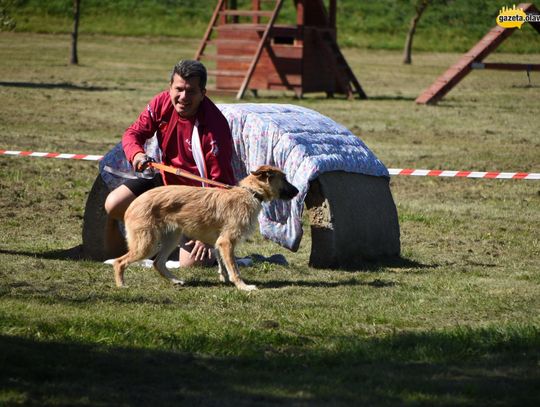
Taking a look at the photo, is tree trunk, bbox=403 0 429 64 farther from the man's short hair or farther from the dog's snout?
the dog's snout

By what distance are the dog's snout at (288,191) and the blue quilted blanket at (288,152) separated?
577mm

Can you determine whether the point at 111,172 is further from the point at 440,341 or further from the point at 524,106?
the point at 524,106

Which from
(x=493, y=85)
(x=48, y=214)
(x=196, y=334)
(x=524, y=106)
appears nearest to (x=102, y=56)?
(x=493, y=85)

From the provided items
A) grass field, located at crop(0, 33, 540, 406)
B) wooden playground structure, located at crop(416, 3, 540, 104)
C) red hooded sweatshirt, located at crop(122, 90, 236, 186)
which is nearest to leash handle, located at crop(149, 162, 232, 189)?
red hooded sweatshirt, located at crop(122, 90, 236, 186)

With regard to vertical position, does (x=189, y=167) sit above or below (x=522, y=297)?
above

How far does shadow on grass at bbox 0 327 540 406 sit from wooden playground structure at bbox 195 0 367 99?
23.2 metres

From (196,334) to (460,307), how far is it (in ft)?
7.24

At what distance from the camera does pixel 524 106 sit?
89.9 ft

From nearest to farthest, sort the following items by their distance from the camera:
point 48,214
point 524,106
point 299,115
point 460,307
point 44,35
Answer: point 460,307 → point 299,115 → point 48,214 → point 524,106 → point 44,35

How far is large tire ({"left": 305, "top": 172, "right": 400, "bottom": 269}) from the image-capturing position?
934 centimetres

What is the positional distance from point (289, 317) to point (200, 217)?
5.12ft

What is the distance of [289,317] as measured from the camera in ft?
23.5

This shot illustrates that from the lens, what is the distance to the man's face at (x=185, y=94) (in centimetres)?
860

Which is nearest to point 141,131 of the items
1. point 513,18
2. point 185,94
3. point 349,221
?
point 185,94
